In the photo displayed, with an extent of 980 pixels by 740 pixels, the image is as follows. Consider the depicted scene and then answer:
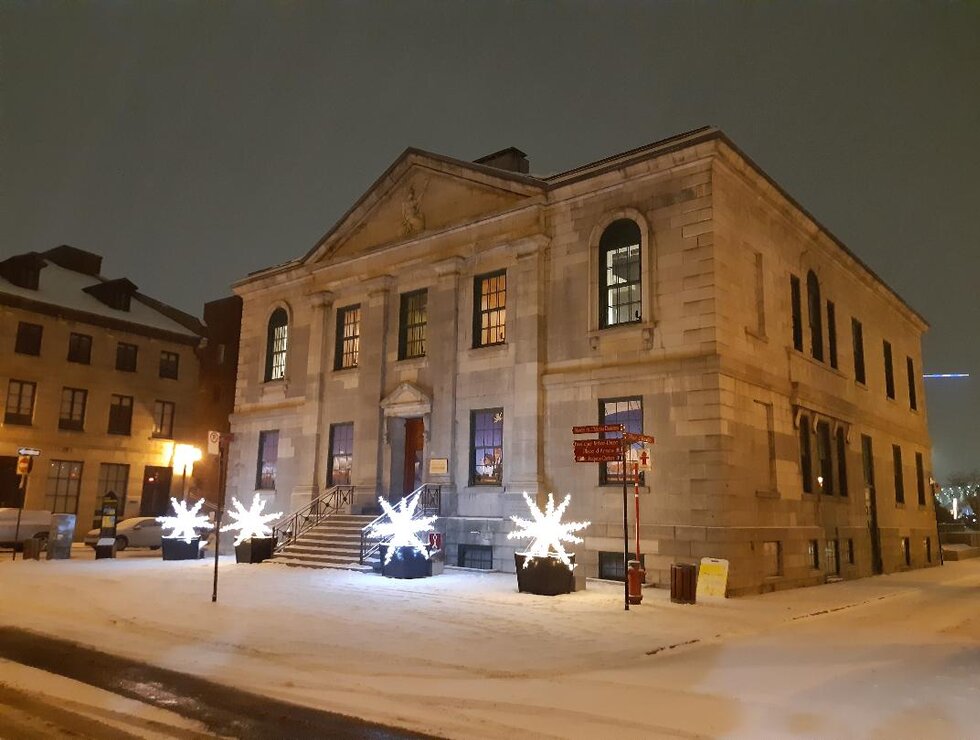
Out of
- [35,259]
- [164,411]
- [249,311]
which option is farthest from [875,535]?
[35,259]

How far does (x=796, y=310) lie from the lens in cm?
2200

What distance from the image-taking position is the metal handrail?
79.2 ft

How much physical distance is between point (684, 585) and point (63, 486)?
3080 cm

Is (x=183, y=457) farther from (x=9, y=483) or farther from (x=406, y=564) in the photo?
(x=406, y=564)

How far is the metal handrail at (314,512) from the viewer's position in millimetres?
24141

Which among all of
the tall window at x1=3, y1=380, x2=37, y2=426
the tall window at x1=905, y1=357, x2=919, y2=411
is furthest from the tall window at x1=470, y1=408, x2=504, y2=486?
the tall window at x1=3, y1=380, x2=37, y2=426

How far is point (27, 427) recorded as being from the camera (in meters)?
33.8

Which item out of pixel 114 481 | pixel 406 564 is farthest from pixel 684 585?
pixel 114 481

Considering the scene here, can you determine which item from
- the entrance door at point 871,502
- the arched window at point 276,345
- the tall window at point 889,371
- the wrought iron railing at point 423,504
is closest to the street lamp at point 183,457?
the arched window at point 276,345

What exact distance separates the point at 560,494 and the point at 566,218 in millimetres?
7710

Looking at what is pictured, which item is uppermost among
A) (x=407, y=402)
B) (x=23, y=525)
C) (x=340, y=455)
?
(x=407, y=402)

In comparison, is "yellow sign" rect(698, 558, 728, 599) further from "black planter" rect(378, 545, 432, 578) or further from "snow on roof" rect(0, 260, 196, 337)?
"snow on roof" rect(0, 260, 196, 337)

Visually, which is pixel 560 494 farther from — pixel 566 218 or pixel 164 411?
pixel 164 411

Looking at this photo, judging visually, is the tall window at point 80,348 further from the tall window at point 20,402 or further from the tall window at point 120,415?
the tall window at point 20,402
